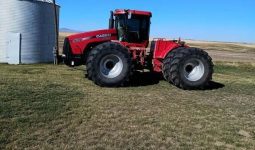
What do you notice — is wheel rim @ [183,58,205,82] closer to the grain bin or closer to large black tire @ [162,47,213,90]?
large black tire @ [162,47,213,90]

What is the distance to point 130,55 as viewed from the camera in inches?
609

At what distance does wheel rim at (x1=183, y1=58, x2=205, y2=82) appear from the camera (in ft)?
51.6

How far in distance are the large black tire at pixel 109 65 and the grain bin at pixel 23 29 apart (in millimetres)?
10607

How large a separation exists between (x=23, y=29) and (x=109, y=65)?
10717mm

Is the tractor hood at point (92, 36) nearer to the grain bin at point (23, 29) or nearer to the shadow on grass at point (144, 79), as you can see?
the shadow on grass at point (144, 79)

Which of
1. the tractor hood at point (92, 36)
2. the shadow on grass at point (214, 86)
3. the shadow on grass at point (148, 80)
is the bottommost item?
the shadow on grass at point (214, 86)

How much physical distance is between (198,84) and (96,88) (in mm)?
3536

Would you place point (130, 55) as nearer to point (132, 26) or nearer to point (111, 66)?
point (111, 66)

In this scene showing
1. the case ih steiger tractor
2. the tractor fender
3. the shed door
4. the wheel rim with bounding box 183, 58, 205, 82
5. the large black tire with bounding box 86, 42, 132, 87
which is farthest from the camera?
the shed door

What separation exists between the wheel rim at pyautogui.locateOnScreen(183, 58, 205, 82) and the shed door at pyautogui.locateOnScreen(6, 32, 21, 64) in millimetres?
11829

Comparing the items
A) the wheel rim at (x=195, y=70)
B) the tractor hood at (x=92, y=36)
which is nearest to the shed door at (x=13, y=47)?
the tractor hood at (x=92, y=36)

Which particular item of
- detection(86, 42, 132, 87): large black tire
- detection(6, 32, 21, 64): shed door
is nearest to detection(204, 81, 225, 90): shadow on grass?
detection(86, 42, 132, 87): large black tire

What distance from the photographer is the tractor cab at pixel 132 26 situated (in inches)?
645

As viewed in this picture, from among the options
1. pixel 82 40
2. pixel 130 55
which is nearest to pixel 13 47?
pixel 82 40
